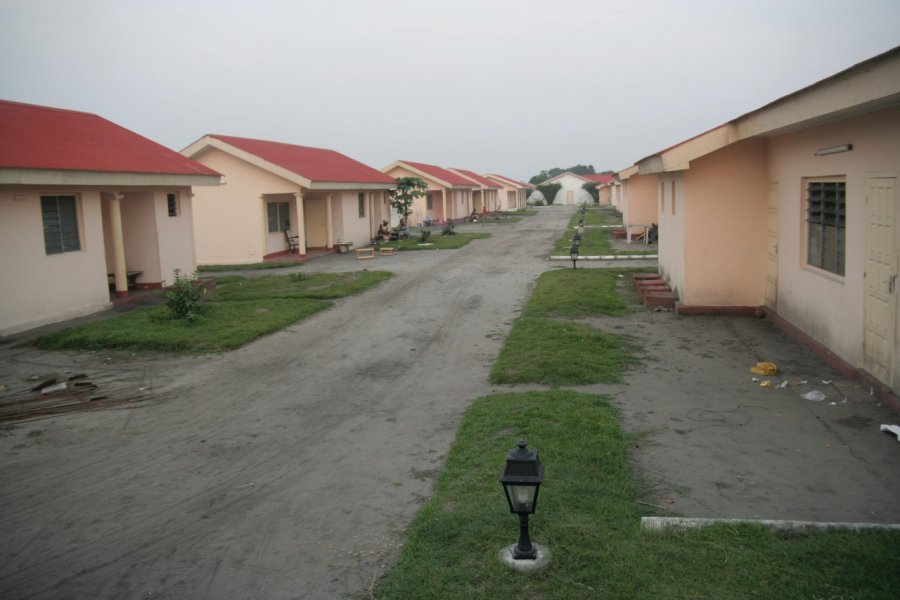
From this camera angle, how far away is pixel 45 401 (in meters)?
9.12

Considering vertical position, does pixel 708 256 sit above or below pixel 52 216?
below

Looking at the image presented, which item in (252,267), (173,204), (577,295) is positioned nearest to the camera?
(577,295)

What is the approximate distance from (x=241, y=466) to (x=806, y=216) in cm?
854

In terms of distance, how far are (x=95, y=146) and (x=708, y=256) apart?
1292cm

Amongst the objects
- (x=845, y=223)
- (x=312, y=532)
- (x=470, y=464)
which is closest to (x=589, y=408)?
(x=470, y=464)

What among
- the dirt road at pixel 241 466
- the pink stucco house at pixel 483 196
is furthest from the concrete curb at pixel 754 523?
the pink stucco house at pixel 483 196

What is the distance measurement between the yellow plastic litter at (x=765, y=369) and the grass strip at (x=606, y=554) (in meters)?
3.89

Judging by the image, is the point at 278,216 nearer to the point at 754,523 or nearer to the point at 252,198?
the point at 252,198

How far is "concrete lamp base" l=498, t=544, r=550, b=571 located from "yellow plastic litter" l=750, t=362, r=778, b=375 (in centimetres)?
548

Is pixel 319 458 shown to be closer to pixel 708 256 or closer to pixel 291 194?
→ pixel 708 256

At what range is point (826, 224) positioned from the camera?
9711 mm

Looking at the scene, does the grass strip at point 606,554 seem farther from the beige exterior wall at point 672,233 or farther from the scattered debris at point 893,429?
the beige exterior wall at point 672,233

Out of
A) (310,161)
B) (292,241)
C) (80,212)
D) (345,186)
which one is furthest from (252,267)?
(80,212)

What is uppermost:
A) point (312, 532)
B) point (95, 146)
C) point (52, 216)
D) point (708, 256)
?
point (95, 146)
